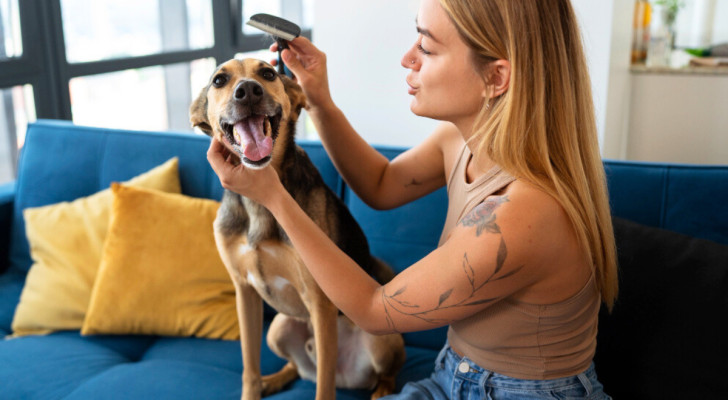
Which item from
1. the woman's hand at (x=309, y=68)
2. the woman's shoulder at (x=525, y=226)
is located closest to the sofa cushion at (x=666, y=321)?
the woman's shoulder at (x=525, y=226)

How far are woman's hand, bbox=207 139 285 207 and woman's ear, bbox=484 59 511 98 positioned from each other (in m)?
0.47

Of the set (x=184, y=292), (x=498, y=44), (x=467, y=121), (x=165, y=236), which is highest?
(x=498, y=44)

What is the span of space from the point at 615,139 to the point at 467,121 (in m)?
2.11

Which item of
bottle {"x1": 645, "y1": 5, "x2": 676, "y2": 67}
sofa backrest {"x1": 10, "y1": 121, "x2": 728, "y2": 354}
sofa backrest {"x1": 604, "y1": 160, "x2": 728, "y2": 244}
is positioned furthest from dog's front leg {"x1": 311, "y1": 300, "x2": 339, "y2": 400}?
bottle {"x1": 645, "y1": 5, "x2": 676, "y2": 67}

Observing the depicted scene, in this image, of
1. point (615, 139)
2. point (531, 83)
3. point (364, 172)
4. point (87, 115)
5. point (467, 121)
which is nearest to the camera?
point (531, 83)

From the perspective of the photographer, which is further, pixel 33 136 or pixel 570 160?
pixel 33 136

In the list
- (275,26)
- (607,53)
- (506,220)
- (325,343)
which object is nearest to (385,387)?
(325,343)

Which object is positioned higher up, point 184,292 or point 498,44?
point 498,44

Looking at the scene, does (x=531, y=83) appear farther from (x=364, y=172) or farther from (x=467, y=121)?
(x=364, y=172)

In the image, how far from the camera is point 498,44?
1.19m

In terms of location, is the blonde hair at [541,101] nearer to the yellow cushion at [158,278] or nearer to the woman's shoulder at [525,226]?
the woman's shoulder at [525,226]

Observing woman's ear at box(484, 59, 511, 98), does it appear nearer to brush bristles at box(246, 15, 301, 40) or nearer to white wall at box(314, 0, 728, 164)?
brush bristles at box(246, 15, 301, 40)

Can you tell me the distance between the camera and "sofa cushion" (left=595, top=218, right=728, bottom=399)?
4.70 ft

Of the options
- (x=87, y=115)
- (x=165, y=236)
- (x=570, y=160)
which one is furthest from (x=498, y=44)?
(x=87, y=115)
